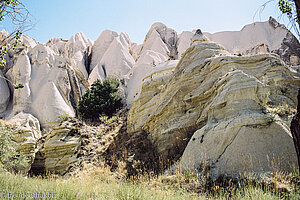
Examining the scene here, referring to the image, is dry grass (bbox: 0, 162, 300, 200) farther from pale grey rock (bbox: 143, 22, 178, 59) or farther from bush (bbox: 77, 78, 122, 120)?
pale grey rock (bbox: 143, 22, 178, 59)

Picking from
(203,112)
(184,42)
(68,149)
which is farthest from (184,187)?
(184,42)

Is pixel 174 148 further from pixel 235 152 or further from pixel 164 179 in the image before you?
pixel 235 152

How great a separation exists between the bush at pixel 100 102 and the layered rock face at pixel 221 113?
643 cm

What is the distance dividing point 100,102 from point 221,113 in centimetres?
1370

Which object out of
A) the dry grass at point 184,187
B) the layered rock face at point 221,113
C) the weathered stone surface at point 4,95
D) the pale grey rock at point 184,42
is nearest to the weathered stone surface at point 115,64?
the pale grey rock at point 184,42

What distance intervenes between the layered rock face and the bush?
21.1ft

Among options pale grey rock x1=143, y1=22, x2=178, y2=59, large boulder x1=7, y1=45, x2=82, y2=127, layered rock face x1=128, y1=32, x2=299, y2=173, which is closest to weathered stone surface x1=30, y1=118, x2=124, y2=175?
Answer: layered rock face x1=128, y1=32, x2=299, y2=173

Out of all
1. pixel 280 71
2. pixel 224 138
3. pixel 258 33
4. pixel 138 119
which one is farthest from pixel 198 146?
pixel 258 33

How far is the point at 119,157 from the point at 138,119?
2.75m

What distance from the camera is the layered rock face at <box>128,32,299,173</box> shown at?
512cm

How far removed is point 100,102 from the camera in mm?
18641

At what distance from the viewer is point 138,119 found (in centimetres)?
1197

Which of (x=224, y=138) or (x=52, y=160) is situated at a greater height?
(x=224, y=138)

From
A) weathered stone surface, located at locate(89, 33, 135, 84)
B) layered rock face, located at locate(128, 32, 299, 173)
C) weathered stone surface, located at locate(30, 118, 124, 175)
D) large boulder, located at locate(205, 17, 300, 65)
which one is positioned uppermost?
large boulder, located at locate(205, 17, 300, 65)
